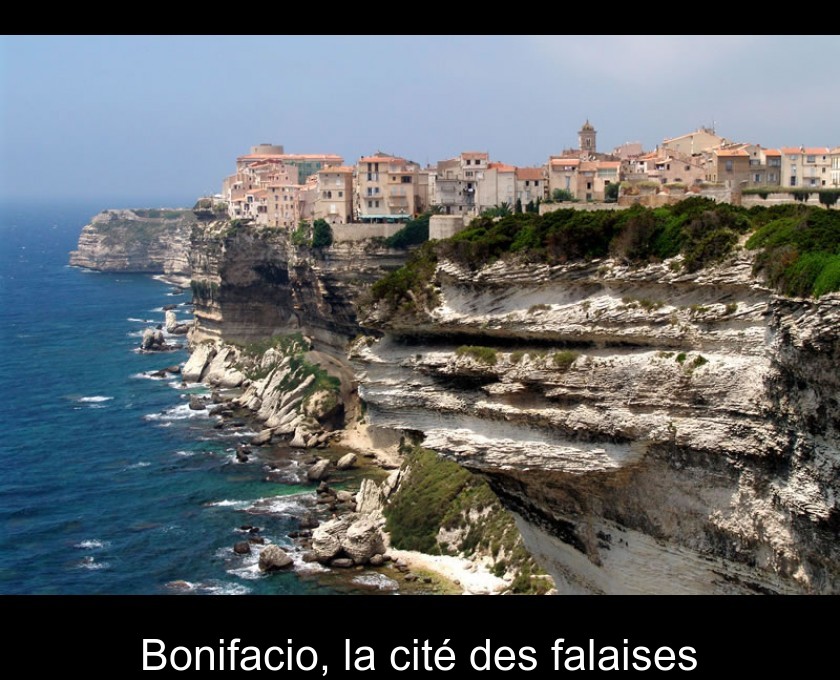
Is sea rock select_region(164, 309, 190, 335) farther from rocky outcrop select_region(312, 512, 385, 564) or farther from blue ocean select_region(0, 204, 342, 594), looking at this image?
rocky outcrop select_region(312, 512, 385, 564)

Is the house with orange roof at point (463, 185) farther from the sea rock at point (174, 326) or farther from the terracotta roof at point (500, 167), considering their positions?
the sea rock at point (174, 326)

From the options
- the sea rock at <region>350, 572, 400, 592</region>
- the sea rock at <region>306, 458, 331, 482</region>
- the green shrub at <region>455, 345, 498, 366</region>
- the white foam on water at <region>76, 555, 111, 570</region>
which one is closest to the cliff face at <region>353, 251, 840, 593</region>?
the green shrub at <region>455, 345, 498, 366</region>

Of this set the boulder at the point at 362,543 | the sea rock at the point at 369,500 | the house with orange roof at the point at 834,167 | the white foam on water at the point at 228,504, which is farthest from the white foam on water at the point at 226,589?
the house with orange roof at the point at 834,167

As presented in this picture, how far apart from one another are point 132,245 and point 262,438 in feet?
296

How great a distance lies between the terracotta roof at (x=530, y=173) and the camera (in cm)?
5691

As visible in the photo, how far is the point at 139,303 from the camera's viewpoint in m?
103

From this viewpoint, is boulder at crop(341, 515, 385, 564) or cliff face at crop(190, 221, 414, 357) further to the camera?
cliff face at crop(190, 221, 414, 357)

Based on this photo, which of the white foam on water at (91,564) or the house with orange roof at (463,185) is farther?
the house with orange roof at (463,185)

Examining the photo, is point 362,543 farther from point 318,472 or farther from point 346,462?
point 346,462

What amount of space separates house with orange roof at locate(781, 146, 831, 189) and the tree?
1031 inches

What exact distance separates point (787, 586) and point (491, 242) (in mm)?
10377

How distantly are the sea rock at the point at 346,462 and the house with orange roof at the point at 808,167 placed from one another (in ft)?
72.3

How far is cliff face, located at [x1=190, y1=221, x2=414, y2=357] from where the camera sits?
5781cm
